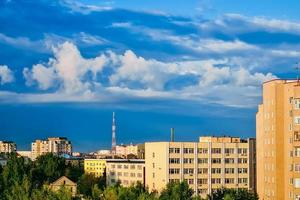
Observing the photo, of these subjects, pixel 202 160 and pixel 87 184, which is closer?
pixel 202 160

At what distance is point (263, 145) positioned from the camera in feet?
109

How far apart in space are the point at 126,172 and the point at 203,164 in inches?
413

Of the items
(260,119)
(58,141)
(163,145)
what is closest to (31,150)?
(58,141)

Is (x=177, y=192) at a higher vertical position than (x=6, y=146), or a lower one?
lower

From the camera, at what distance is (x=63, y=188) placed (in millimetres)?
31953

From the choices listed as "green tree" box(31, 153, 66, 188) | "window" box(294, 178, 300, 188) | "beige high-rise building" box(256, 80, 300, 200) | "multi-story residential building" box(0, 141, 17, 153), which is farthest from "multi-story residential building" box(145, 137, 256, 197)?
"multi-story residential building" box(0, 141, 17, 153)

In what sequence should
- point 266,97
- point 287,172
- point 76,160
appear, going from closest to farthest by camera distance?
point 287,172 → point 266,97 → point 76,160

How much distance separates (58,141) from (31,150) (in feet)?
25.9

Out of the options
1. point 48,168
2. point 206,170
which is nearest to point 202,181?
point 206,170

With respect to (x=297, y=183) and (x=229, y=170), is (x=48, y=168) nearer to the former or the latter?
(x=229, y=170)

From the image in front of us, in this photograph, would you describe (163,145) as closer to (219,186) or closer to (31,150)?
(219,186)

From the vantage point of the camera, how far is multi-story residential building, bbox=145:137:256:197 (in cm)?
4391

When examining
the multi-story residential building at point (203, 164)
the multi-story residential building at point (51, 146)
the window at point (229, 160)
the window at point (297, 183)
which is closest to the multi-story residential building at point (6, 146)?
the multi-story residential building at point (51, 146)

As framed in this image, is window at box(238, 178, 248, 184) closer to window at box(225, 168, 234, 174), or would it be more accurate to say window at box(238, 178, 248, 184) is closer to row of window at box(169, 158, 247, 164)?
window at box(225, 168, 234, 174)
